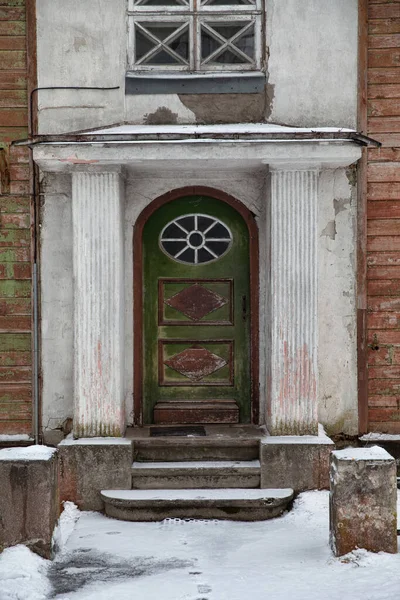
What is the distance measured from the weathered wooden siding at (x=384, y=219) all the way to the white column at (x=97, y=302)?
2.63 meters

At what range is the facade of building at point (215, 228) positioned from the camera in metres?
6.95

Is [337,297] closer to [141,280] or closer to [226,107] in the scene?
[141,280]

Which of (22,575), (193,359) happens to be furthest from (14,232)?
(22,575)

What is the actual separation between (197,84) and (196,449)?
12.1 feet

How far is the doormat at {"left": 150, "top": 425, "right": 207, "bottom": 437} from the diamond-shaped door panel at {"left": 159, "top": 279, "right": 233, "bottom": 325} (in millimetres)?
1117

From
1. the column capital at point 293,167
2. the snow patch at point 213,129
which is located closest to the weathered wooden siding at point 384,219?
the snow patch at point 213,129

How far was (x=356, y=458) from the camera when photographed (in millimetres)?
5254

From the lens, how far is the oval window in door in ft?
24.7

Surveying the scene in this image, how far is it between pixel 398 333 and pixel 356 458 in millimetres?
2432

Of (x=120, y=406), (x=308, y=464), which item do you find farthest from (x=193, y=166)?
(x=308, y=464)

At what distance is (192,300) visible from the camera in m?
7.59

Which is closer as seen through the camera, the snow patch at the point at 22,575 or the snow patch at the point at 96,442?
the snow patch at the point at 22,575

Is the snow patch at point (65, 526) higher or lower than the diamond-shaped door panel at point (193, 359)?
lower

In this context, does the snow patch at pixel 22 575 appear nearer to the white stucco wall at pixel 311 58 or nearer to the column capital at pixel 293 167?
the column capital at pixel 293 167
